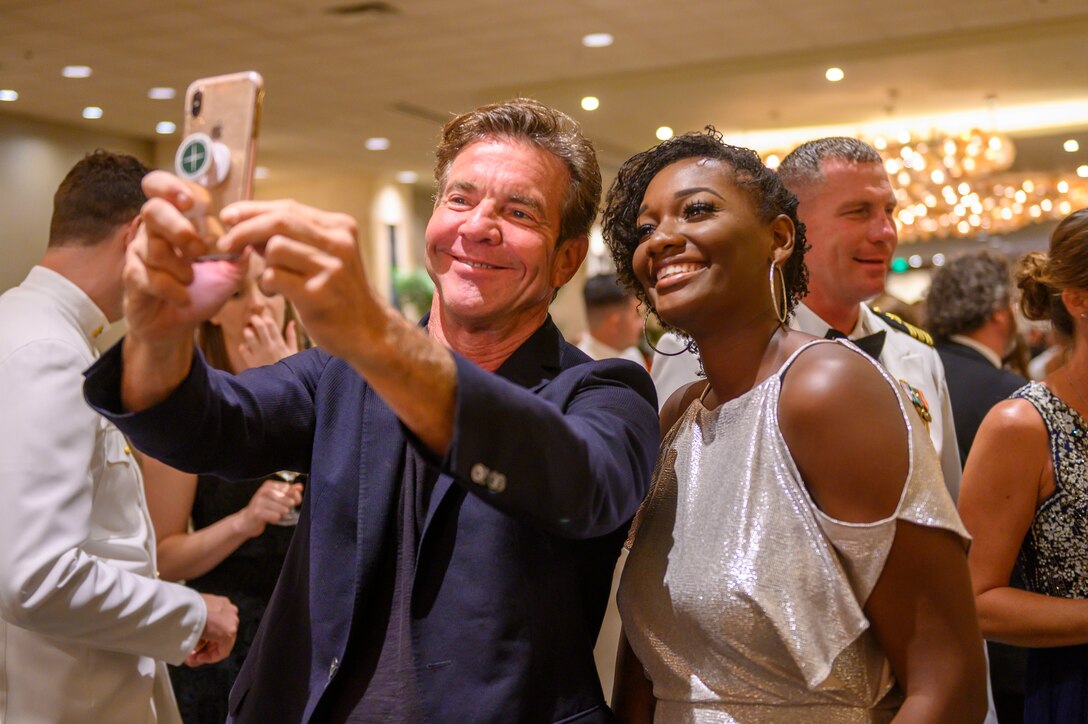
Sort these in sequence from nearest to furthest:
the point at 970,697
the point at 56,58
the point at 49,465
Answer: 1. the point at 970,697
2. the point at 49,465
3. the point at 56,58

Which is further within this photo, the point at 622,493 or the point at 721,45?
the point at 721,45

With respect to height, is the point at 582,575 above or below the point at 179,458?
below

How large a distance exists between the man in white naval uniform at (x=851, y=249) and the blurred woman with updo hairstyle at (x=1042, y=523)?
2.32 feet

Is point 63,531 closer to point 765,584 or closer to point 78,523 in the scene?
point 78,523

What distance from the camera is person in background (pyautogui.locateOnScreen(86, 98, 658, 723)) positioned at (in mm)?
1127

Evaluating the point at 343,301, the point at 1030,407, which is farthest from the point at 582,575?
the point at 1030,407

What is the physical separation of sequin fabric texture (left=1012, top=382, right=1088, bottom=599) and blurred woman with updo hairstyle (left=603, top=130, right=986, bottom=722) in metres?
0.75

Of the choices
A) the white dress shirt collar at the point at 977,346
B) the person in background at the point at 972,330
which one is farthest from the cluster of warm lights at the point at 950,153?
the white dress shirt collar at the point at 977,346

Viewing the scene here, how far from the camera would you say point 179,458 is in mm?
1393

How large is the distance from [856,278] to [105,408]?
84.4 inches

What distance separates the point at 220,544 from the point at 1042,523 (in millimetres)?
1962

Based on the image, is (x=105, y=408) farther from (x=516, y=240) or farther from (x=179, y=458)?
(x=516, y=240)

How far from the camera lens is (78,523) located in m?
2.14

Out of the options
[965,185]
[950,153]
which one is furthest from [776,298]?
[965,185]
